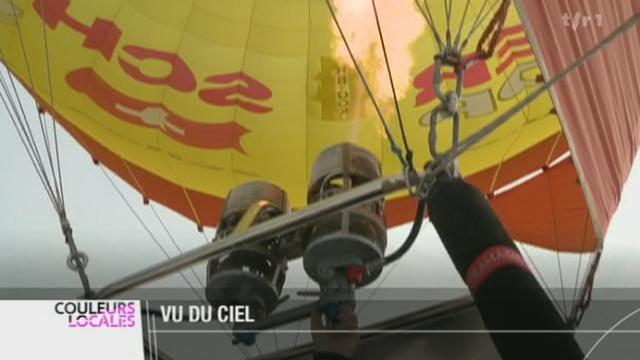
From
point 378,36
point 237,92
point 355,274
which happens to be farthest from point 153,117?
point 355,274

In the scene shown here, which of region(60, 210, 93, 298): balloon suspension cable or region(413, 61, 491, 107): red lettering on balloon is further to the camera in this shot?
region(413, 61, 491, 107): red lettering on balloon

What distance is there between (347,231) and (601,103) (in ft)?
1.85

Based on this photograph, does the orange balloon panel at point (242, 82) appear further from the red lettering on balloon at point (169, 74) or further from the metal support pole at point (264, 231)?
the metal support pole at point (264, 231)

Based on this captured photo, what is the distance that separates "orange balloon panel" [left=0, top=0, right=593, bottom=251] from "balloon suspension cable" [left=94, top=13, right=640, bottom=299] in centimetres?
104

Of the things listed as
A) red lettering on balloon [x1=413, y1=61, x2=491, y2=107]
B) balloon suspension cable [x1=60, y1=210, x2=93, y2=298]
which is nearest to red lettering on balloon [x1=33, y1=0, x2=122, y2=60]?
red lettering on balloon [x1=413, y1=61, x2=491, y2=107]

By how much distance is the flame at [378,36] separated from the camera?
261 cm

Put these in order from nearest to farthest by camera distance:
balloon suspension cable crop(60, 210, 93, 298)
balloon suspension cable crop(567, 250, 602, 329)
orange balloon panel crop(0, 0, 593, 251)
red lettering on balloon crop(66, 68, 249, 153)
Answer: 1. balloon suspension cable crop(567, 250, 602, 329)
2. balloon suspension cable crop(60, 210, 93, 298)
3. orange balloon panel crop(0, 0, 593, 251)
4. red lettering on balloon crop(66, 68, 249, 153)

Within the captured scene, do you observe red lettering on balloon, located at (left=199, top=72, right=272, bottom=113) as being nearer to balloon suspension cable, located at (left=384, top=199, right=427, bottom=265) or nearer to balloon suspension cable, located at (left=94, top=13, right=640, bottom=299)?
balloon suspension cable, located at (left=94, top=13, right=640, bottom=299)

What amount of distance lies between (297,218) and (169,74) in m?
1.41

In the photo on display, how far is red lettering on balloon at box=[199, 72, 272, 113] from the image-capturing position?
281 cm

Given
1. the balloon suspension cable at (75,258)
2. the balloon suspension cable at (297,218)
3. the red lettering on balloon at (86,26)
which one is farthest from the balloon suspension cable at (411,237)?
the red lettering on balloon at (86,26)

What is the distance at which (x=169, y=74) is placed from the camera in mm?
2816

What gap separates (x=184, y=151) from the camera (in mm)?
2932

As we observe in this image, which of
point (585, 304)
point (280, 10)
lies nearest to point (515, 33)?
point (280, 10)
